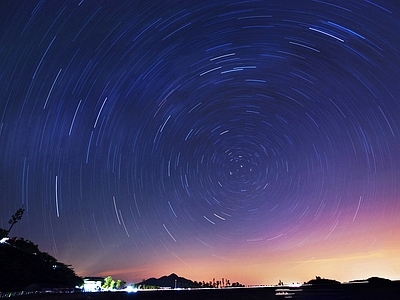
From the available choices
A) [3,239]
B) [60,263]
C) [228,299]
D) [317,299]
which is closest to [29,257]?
[3,239]

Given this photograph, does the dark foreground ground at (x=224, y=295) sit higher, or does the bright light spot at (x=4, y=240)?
the bright light spot at (x=4, y=240)

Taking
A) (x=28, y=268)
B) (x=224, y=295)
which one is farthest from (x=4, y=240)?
(x=224, y=295)

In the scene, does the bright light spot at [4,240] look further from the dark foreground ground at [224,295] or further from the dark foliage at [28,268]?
the dark foreground ground at [224,295]

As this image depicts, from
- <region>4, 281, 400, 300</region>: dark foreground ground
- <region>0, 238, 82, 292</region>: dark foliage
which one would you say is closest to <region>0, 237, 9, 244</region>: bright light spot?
<region>0, 238, 82, 292</region>: dark foliage

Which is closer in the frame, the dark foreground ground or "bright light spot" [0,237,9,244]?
the dark foreground ground

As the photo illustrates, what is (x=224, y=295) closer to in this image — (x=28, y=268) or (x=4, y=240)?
(x=28, y=268)

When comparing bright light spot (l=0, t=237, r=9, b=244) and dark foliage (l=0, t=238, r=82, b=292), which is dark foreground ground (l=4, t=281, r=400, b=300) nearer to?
dark foliage (l=0, t=238, r=82, b=292)

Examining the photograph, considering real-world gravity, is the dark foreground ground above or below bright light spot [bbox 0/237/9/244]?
below

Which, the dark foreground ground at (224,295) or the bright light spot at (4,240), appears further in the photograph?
the bright light spot at (4,240)

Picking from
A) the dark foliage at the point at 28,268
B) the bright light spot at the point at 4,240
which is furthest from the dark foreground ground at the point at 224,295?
the bright light spot at the point at 4,240

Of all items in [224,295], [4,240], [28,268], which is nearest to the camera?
[28,268]

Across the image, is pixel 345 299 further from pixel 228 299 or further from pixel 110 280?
pixel 110 280

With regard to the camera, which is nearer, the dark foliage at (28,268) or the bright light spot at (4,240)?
the dark foliage at (28,268)

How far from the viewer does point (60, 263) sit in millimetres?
125875
